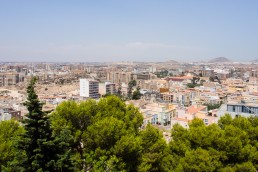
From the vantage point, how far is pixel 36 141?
336 inches

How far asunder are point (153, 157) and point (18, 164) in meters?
7.16

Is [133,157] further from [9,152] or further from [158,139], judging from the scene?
[9,152]

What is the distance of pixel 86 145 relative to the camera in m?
13.1

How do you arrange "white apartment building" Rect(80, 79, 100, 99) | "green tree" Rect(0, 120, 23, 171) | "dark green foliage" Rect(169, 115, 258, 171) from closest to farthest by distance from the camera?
1. "green tree" Rect(0, 120, 23, 171)
2. "dark green foliage" Rect(169, 115, 258, 171)
3. "white apartment building" Rect(80, 79, 100, 99)

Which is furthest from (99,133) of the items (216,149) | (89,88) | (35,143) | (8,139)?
(89,88)

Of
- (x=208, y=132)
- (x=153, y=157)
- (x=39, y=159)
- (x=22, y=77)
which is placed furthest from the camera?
(x=22, y=77)

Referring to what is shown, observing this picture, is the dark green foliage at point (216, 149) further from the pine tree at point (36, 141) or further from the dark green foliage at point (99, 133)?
the pine tree at point (36, 141)

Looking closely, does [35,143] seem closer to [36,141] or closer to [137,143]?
[36,141]

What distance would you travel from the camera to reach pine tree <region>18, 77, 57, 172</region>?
8328 millimetres

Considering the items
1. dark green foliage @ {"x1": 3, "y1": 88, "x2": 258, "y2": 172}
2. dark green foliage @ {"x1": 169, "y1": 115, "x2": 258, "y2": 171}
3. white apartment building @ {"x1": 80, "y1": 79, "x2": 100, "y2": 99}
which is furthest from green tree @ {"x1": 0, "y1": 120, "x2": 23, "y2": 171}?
white apartment building @ {"x1": 80, "y1": 79, "x2": 100, "y2": 99}

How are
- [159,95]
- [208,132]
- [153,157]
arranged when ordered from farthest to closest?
[159,95], [153,157], [208,132]

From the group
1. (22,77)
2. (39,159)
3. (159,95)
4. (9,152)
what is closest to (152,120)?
(159,95)

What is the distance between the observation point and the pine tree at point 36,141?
8.33 m

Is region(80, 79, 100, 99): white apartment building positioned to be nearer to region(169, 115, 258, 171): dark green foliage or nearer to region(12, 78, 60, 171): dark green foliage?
region(169, 115, 258, 171): dark green foliage
